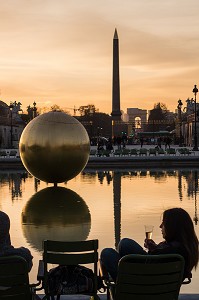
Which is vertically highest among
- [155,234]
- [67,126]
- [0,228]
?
[67,126]

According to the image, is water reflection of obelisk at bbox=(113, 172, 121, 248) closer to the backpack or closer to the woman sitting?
the backpack

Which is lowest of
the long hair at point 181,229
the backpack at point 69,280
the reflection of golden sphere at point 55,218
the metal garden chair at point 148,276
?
the reflection of golden sphere at point 55,218

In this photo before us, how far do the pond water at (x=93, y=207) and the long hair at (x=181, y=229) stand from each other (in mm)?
2655

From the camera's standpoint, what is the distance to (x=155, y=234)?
474 inches

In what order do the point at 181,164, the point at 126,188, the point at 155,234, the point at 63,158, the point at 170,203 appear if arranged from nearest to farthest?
the point at 155,234 → the point at 170,203 → the point at 63,158 → the point at 126,188 → the point at 181,164

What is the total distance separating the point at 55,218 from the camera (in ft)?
47.6

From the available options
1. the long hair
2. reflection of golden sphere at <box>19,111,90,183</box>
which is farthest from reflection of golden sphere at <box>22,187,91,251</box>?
the long hair

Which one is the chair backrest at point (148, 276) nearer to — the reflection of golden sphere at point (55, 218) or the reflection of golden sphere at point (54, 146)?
the reflection of golden sphere at point (55, 218)

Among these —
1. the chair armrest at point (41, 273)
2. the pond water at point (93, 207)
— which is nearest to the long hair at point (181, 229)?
the chair armrest at point (41, 273)

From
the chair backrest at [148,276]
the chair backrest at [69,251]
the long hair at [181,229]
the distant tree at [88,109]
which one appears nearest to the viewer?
the chair backrest at [148,276]

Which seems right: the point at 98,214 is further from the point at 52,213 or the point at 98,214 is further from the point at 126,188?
the point at 126,188

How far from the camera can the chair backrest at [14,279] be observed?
4.99 metres

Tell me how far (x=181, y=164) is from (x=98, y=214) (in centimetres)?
2191

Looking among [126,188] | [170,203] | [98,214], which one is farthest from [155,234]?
[126,188]
